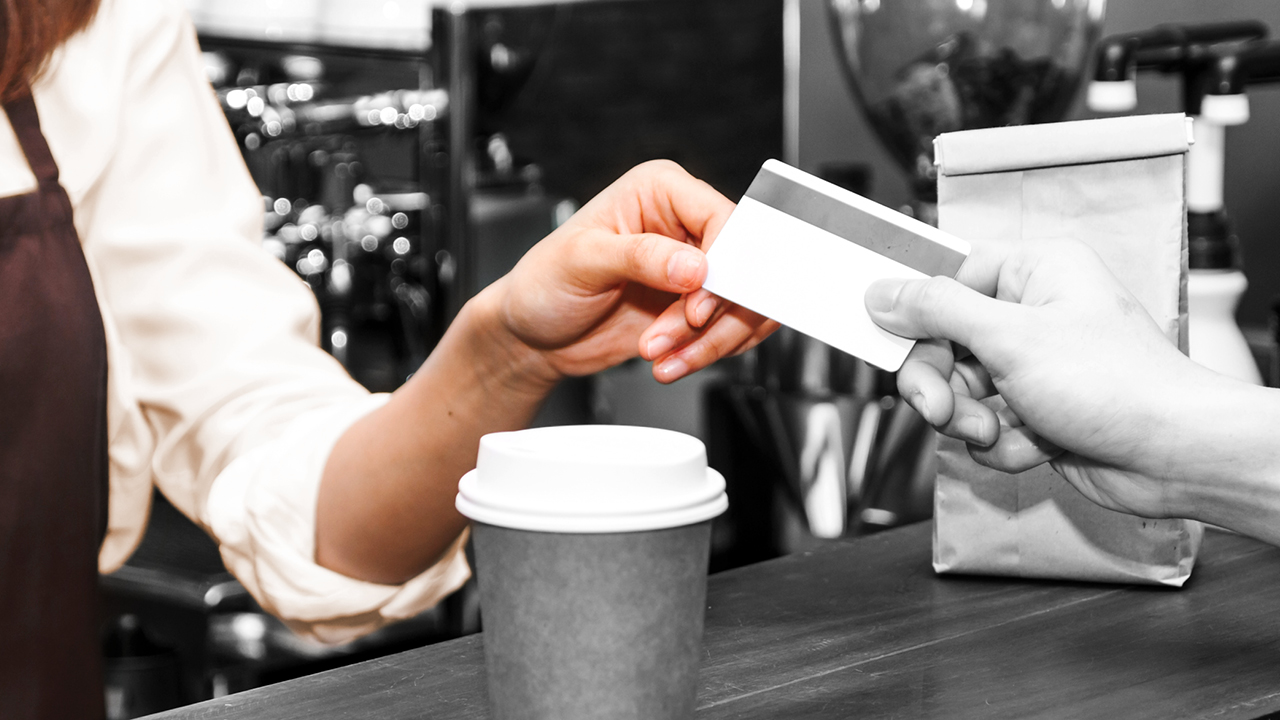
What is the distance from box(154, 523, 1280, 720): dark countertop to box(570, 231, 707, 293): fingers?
22 centimetres

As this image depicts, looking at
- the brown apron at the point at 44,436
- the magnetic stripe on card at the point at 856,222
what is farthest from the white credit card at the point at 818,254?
the brown apron at the point at 44,436

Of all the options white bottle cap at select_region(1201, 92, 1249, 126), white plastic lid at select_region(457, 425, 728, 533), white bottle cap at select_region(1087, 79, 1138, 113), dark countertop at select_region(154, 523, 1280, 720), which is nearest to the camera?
white plastic lid at select_region(457, 425, 728, 533)

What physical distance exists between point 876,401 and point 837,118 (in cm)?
105

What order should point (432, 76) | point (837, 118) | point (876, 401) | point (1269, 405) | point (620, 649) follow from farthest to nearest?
point (837, 118) → point (432, 76) → point (876, 401) → point (1269, 405) → point (620, 649)

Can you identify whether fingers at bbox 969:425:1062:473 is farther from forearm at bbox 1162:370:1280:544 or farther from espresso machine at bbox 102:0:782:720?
espresso machine at bbox 102:0:782:720

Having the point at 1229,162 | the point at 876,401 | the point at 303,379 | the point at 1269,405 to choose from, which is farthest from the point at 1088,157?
the point at 1229,162

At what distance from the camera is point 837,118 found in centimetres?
241

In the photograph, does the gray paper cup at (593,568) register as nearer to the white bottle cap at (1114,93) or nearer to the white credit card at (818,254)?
the white credit card at (818,254)

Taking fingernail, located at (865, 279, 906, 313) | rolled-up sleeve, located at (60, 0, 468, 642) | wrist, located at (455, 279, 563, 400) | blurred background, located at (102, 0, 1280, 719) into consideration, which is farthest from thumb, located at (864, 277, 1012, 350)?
blurred background, located at (102, 0, 1280, 719)

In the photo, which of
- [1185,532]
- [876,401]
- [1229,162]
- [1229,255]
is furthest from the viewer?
[1229,162]

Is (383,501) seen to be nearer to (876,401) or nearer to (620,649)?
(620,649)

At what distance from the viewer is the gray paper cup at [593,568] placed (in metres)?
0.48

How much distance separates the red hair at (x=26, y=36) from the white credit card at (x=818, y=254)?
0.61 metres

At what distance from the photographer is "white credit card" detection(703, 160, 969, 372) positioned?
2.15ft
